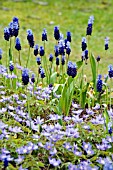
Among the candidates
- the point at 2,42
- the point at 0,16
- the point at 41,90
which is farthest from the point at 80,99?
the point at 0,16

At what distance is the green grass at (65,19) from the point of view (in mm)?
9359

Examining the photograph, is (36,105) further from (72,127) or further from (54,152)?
(54,152)

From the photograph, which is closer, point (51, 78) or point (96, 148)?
point (96, 148)

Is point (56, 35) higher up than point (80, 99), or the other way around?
point (56, 35)

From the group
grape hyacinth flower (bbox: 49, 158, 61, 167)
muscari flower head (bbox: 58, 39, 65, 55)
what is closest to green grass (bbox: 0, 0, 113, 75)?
muscari flower head (bbox: 58, 39, 65, 55)

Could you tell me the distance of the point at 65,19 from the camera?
1138cm

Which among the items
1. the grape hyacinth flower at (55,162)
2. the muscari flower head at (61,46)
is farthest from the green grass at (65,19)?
the grape hyacinth flower at (55,162)

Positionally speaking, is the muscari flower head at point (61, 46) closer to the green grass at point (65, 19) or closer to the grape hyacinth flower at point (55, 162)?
the grape hyacinth flower at point (55, 162)

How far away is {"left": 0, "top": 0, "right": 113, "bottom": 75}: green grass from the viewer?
9.36 metres

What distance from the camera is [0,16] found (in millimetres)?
11102

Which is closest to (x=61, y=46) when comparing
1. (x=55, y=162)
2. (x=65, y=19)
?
(x=55, y=162)

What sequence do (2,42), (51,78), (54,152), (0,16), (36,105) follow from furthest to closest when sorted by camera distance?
(0,16), (2,42), (51,78), (36,105), (54,152)

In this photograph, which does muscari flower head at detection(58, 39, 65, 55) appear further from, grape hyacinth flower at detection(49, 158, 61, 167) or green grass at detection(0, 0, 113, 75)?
green grass at detection(0, 0, 113, 75)

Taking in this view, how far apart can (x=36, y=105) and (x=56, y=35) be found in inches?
32.1
